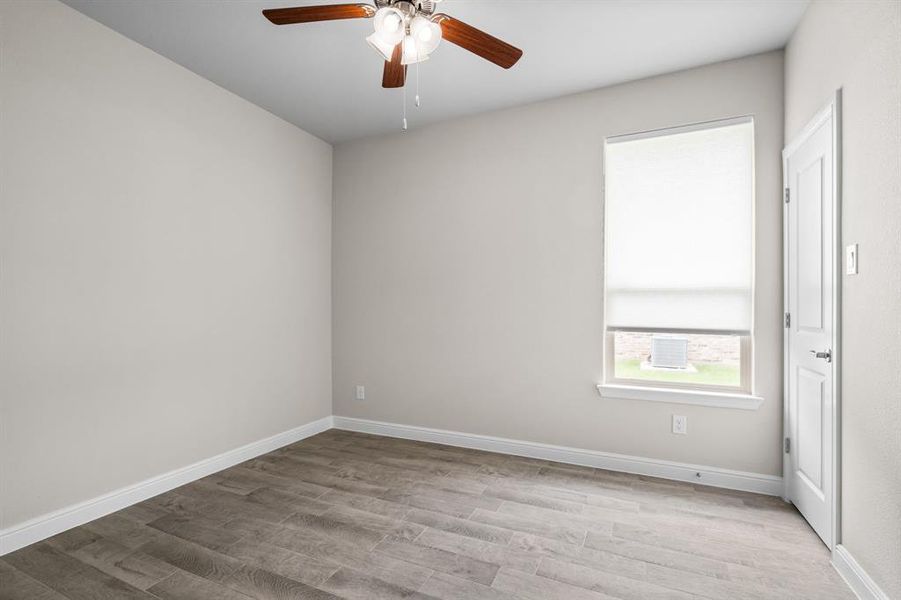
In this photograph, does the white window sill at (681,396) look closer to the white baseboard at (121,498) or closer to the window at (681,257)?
the window at (681,257)

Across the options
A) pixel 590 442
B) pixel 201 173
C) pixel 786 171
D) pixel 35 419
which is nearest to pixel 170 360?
pixel 35 419

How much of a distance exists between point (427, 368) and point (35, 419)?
2.59 meters

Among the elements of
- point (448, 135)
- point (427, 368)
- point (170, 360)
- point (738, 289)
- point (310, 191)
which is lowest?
point (427, 368)

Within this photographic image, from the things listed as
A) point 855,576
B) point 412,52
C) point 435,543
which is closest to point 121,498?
point 435,543

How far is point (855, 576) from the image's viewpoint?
71.9 inches

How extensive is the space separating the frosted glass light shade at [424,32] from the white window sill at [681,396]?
2534mm

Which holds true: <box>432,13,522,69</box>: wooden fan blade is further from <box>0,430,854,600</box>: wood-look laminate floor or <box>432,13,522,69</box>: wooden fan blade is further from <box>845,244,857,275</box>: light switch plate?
<box>0,430,854,600</box>: wood-look laminate floor

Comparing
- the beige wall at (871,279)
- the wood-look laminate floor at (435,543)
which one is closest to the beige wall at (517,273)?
the wood-look laminate floor at (435,543)

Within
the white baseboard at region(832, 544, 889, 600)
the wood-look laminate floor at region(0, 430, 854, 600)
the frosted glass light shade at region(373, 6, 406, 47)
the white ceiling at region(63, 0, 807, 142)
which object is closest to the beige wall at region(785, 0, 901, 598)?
the white baseboard at region(832, 544, 889, 600)

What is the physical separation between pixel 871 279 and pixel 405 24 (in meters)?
2.22

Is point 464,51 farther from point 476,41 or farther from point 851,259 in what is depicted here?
point 851,259

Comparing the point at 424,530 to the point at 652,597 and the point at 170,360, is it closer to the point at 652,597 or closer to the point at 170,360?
the point at 652,597

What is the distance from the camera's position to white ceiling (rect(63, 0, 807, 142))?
2.38 m

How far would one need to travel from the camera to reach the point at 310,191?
163 inches
